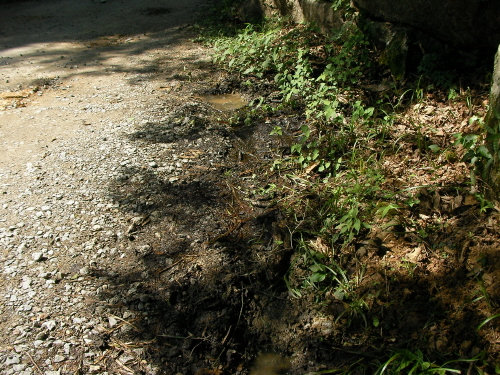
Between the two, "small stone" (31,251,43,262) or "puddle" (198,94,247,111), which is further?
"puddle" (198,94,247,111)

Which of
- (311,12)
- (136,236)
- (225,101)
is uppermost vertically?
(311,12)

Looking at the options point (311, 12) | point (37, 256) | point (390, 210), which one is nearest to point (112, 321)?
point (37, 256)

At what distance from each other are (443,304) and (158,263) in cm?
152

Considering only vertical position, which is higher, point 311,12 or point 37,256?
point 311,12

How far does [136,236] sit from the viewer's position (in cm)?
249

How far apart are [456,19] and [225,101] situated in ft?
7.29

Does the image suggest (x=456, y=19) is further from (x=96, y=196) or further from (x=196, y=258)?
(x=96, y=196)

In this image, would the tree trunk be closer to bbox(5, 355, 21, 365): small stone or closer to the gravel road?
the gravel road

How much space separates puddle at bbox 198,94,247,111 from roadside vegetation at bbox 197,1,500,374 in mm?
255

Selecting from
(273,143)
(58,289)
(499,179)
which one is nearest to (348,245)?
(499,179)

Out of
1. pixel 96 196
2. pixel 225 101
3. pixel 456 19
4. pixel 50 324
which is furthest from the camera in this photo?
pixel 225 101

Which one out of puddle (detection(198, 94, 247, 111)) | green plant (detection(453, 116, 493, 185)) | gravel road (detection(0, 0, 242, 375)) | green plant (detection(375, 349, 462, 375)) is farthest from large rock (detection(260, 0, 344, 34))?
green plant (detection(375, 349, 462, 375))

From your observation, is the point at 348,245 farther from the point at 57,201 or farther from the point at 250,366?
the point at 57,201

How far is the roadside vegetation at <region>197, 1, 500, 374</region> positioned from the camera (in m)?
1.84
